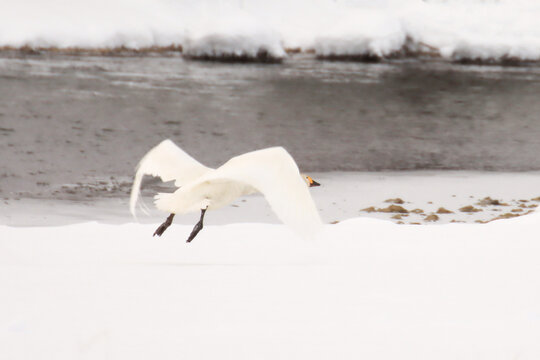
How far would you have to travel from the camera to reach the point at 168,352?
8.39 feet

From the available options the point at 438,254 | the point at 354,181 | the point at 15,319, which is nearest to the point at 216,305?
the point at 15,319

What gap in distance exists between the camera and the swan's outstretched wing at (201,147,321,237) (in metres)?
2.92

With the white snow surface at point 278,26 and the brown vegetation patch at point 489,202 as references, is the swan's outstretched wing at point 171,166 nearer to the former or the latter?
the brown vegetation patch at point 489,202

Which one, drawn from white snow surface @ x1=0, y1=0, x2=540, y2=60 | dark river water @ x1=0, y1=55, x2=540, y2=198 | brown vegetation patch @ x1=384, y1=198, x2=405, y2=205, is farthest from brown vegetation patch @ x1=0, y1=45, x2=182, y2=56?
brown vegetation patch @ x1=384, y1=198, x2=405, y2=205

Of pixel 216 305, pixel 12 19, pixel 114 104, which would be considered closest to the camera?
pixel 216 305

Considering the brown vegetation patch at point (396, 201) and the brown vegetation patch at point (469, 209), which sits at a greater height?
the brown vegetation patch at point (469, 209)

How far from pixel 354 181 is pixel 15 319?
18.6 feet

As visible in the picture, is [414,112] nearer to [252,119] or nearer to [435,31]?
[252,119]

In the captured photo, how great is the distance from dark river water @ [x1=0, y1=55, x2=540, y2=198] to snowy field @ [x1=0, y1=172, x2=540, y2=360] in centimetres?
338

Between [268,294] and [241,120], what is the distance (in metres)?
11.0

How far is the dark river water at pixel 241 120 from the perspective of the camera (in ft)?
31.4

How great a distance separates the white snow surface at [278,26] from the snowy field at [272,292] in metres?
21.1

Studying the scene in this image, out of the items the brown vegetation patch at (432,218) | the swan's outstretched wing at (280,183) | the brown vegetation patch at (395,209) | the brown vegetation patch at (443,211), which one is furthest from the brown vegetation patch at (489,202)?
the swan's outstretched wing at (280,183)

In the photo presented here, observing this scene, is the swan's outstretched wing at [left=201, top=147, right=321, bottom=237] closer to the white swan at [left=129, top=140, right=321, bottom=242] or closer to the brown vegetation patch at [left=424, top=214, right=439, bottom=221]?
the white swan at [left=129, top=140, right=321, bottom=242]
